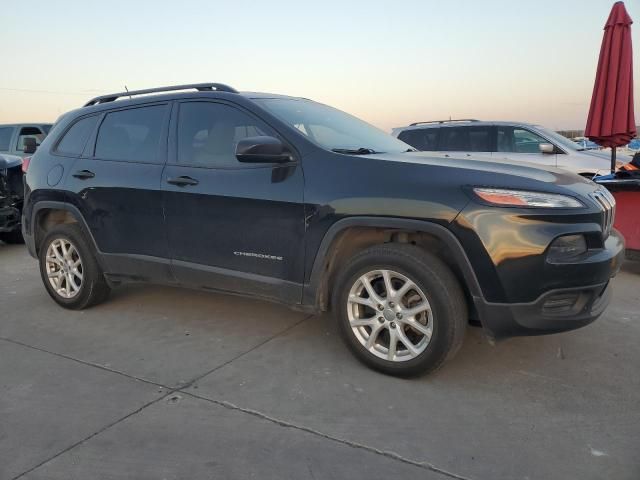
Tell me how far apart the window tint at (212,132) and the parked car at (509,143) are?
17.4 ft

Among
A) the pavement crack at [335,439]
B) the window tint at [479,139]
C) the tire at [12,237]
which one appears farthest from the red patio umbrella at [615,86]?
the tire at [12,237]

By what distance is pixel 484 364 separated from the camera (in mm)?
3467

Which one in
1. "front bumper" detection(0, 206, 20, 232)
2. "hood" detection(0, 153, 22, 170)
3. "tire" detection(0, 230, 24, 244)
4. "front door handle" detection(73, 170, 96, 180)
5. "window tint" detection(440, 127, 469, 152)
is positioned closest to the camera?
"front door handle" detection(73, 170, 96, 180)

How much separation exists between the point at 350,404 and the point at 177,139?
227 centimetres

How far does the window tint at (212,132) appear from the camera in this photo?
3.73 metres

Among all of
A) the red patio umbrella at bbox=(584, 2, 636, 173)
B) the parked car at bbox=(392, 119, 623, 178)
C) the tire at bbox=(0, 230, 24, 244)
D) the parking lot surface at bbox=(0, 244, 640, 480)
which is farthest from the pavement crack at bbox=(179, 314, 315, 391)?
the tire at bbox=(0, 230, 24, 244)

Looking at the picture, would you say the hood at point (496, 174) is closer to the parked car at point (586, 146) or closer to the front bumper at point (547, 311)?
the front bumper at point (547, 311)

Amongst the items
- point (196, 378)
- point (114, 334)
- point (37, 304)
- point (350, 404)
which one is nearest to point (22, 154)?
point (37, 304)

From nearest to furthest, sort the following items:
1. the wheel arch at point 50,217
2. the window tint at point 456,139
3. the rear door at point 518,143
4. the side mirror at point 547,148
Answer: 1. the wheel arch at point 50,217
2. the side mirror at point 547,148
3. the rear door at point 518,143
4. the window tint at point 456,139

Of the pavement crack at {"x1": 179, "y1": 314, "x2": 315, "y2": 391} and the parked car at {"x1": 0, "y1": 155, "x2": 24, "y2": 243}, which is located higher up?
the parked car at {"x1": 0, "y1": 155, "x2": 24, "y2": 243}

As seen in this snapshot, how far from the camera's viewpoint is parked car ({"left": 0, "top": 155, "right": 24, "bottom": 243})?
23.7 ft

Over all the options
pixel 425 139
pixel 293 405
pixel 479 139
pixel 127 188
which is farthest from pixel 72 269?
pixel 479 139

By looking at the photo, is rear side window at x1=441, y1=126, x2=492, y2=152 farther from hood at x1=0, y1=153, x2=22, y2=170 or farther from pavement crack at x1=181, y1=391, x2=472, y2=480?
pavement crack at x1=181, y1=391, x2=472, y2=480

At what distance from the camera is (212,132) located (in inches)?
153
